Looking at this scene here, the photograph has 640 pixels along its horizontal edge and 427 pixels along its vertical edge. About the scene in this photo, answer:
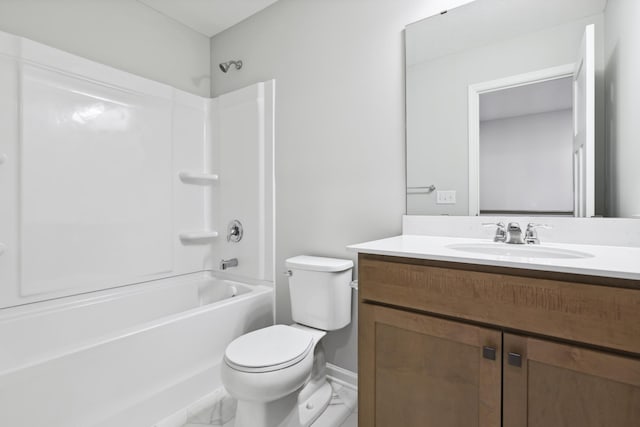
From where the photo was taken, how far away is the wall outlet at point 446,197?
1.53m

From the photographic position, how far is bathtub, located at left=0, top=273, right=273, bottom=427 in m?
1.15

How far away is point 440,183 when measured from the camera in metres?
1.55

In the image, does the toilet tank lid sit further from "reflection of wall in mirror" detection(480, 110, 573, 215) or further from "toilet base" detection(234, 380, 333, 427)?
"reflection of wall in mirror" detection(480, 110, 573, 215)

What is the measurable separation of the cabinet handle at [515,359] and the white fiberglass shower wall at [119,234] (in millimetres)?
1385

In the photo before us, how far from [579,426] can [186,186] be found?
2.35m

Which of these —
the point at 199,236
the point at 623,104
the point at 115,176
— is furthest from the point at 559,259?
the point at 115,176

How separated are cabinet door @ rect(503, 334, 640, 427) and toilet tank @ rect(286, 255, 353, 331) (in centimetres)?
87

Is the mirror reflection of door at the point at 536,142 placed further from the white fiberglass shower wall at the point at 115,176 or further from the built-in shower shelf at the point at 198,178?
the built-in shower shelf at the point at 198,178

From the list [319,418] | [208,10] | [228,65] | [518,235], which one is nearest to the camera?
[518,235]

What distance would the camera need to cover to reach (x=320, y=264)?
1.67 m

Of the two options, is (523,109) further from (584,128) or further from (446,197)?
(446,197)

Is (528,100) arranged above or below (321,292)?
above

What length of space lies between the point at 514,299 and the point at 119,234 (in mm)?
2076

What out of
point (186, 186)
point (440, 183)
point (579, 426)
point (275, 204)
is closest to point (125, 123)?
point (186, 186)
